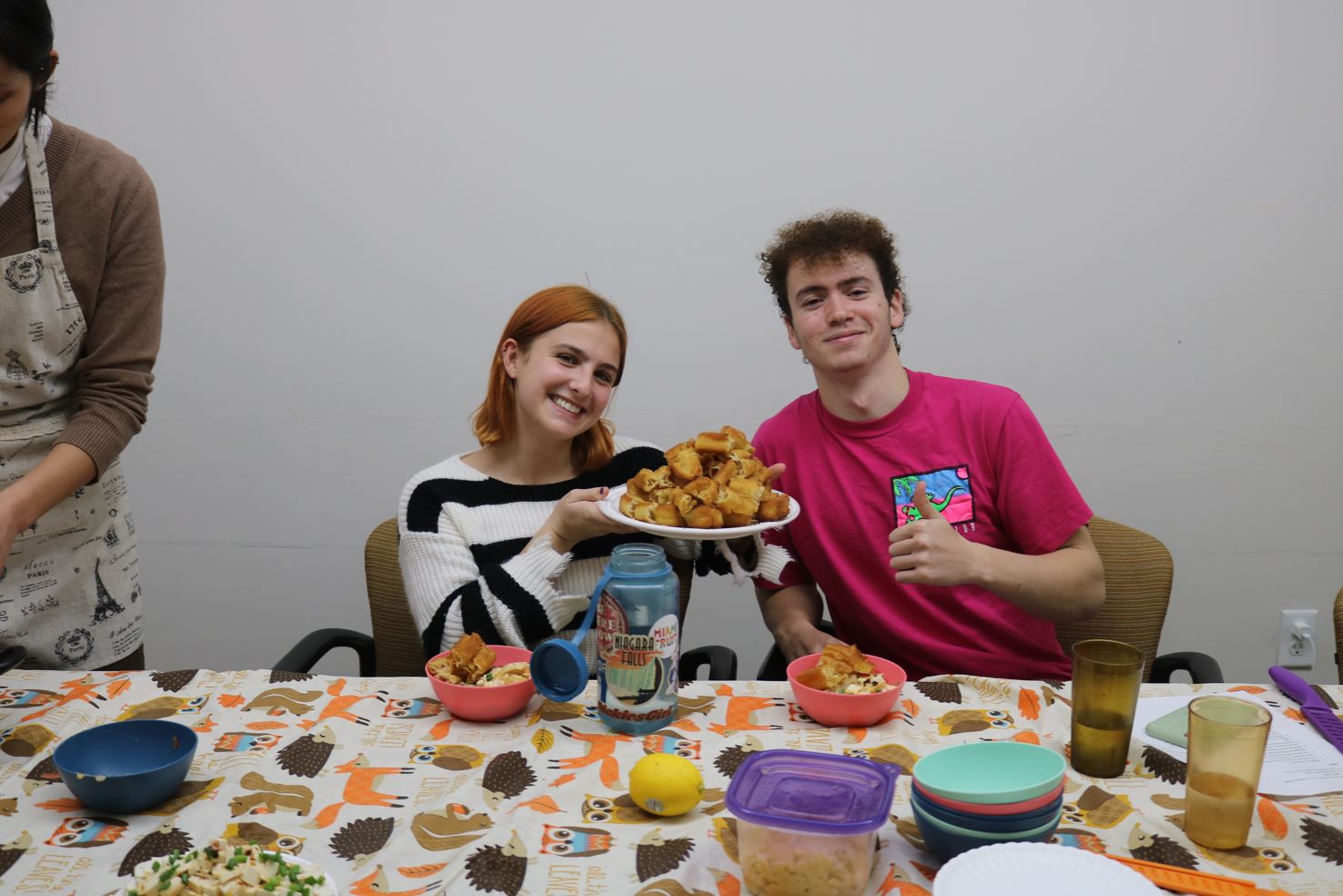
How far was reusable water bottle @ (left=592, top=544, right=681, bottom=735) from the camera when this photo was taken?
133 centimetres

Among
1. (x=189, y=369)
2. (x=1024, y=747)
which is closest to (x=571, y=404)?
(x=1024, y=747)

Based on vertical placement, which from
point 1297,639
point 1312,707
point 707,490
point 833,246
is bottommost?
point 1297,639

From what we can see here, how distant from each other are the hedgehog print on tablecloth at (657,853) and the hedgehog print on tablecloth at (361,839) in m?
0.27

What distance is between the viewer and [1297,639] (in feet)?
9.23

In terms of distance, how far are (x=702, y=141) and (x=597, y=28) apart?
39cm

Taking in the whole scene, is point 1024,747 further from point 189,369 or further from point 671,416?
point 189,369

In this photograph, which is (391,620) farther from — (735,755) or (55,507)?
(735,755)

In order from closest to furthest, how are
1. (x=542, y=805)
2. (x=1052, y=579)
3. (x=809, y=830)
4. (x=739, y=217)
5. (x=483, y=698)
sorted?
(x=809, y=830), (x=542, y=805), (x=483, y=698), (x=1052, y=579), (x=739, y=217)

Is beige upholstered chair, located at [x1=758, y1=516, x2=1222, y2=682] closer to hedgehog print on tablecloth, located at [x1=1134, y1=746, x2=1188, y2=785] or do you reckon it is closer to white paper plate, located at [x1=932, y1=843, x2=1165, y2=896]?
hedgehog print on tablecloth, located at [x1=1134, y1=746, x2=1188, y2=785]

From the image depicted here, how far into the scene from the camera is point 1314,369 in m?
2.70

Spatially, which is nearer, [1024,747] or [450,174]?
[1024,747]

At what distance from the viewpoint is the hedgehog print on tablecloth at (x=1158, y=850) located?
1.04 m

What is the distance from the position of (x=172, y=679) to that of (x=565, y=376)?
2.66 feet

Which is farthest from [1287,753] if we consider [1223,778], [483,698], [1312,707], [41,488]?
[41,488]
